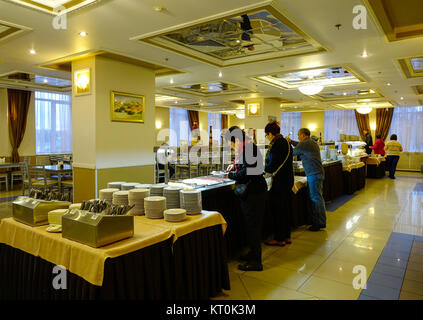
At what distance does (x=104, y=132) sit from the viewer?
564 cm

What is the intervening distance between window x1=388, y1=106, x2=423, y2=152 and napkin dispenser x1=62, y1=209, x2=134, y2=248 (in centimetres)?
1560

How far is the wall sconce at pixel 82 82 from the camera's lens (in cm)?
557

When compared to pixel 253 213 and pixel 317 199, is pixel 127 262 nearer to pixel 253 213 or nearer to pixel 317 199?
pixel 253 213

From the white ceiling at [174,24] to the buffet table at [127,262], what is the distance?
2.59 meters

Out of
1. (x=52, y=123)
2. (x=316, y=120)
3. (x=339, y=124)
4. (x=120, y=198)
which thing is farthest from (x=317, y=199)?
(x=316, y=120)

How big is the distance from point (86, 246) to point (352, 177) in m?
7.53

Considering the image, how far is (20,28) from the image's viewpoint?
411cm

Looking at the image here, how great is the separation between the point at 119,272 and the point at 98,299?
0.18 meters

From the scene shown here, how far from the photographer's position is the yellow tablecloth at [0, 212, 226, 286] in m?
1.72

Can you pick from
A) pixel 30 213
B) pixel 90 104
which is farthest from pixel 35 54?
pixel 30 213

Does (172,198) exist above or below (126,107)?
below

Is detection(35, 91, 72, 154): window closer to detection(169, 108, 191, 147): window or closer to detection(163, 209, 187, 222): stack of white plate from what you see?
detection(169, 108, 191, 147): window

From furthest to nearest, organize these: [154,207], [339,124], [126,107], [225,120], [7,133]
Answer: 1. [225,120]
2. [339,124]
3. [7,133]
4. [126,107]
5. [154,207]

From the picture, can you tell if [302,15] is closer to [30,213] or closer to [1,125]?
[30,213]
